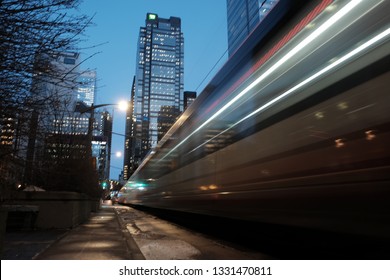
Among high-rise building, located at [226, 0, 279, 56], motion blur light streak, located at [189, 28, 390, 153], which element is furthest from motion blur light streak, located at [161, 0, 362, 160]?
high-rise building, located at [226, 0, 279, 56]

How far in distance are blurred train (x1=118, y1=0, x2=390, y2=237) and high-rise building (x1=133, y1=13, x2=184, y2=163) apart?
2412 centimetres

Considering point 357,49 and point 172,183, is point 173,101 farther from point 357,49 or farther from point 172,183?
point 357,49

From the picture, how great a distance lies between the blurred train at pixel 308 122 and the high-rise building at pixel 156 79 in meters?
24.1

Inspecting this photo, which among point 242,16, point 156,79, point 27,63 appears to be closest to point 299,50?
point 27,63

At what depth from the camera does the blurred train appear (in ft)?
11.2

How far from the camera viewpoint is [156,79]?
146ft

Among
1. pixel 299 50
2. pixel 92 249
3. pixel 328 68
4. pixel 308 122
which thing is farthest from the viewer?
pixel 92 249

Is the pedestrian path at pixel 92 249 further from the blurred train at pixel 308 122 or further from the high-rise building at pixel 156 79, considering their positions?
the high-rise building at pixel 156 79

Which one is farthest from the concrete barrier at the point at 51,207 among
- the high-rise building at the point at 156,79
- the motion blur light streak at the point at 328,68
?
the high-rise building at the point at 156,79

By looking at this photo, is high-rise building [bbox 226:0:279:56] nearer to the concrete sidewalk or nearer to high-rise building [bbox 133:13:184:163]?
the concrete sidewalk

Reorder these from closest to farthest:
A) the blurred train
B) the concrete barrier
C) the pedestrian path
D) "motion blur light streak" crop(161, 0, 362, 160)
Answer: the blurred train
"motion blur light streak" crop(161, 0, 362, 160)
the pedestrian path
the concrete barrier

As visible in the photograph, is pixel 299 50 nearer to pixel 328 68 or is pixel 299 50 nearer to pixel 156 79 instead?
pixel 328 68

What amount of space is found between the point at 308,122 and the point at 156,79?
4105 cm
